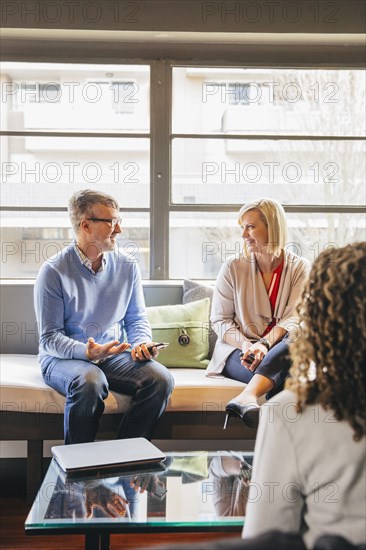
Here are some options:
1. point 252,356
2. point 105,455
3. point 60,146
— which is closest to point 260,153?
point 60,146

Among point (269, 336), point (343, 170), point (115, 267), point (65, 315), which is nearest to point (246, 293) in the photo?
point (269, 336)

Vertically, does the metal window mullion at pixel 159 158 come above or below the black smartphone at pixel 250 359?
above

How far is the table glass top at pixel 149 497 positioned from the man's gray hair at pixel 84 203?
1.26 m

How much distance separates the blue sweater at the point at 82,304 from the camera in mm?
2869

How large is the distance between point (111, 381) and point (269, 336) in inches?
31.2

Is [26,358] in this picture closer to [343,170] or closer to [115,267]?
[115,267]

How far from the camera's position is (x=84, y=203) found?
2.96 m

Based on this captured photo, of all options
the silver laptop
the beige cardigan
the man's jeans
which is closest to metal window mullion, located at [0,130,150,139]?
the beige cardigan

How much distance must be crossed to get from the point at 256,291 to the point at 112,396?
89 cm

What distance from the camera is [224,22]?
3562mm

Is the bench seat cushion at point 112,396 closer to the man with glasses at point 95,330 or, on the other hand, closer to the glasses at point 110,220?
the man with glasses at point 95,330

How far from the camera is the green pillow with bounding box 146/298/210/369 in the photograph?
3.29 meters

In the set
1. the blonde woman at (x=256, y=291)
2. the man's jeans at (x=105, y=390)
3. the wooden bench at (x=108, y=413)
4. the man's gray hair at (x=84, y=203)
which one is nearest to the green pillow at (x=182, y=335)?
the blonde woman at (x=256, y=291)

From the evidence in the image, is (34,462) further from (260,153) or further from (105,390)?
(260,153)
